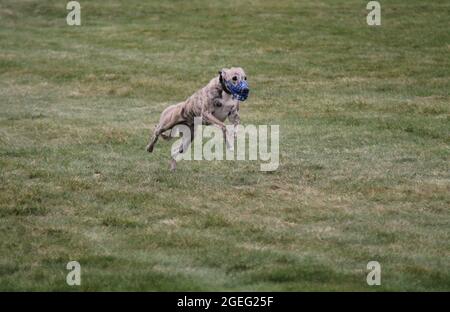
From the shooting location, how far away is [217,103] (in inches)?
511

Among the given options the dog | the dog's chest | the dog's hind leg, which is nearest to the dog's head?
the dog

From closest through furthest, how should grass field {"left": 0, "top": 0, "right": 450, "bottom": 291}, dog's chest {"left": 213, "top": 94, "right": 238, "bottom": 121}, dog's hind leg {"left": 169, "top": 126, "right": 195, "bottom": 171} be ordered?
grass field {"left": 0, "top": 0, "right": 450, "bottom": 291} < dog's chest {"left": 213, "top": 94, "right": 238, "bottom": 121} < dog's hind leg {"left": 169, "top": 126, "right": 195, "bottom": 171}

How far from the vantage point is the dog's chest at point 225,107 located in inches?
509

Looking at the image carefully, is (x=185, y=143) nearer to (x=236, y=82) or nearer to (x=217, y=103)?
(x=217, y=103)

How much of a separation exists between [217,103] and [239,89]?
60cm

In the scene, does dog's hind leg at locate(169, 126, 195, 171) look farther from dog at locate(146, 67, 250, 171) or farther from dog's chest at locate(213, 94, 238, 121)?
dog's chest at locate(213, 94, 238, 121)

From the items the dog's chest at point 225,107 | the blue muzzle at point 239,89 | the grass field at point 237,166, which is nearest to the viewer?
the grass field at point 237,166

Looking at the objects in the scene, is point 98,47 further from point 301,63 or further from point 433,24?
point 433,24

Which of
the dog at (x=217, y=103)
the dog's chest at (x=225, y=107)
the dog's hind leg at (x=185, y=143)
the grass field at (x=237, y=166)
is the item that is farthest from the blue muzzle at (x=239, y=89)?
the grass field at (x=237, y=166)

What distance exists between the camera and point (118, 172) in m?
14.6

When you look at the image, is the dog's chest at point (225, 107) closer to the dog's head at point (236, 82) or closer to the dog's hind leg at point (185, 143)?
the dog's head at point (236, 82)

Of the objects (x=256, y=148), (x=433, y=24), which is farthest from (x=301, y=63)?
(x=256, y=148)

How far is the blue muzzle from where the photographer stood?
492 inches

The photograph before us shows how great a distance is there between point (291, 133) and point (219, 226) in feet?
23.8
